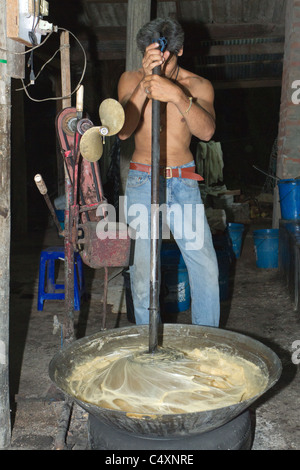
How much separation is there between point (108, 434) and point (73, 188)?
1197mm

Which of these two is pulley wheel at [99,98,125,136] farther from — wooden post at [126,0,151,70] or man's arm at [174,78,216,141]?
wooden post at [126,0,151,70]

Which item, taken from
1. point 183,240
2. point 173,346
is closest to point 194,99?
point 183,240

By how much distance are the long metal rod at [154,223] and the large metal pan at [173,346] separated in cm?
24

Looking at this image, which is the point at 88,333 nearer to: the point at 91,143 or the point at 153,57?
the point at 91,143

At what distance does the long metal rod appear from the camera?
2.20 m

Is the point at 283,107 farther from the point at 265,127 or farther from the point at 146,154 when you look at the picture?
the point at 265,127

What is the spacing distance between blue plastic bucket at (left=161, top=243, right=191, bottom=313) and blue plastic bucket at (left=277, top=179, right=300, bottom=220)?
1.84 m

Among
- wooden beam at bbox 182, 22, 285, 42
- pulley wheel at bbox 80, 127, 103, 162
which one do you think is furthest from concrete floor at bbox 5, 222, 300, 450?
wooden beam at bbox 182, 22, 285, 42

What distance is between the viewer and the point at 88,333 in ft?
13.9

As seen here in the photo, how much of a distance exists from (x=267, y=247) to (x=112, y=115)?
4.66m

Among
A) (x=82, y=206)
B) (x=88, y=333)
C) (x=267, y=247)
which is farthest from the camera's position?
(x=267, y=247)

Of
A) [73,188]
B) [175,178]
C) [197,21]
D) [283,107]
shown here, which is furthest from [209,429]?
[197,21]
